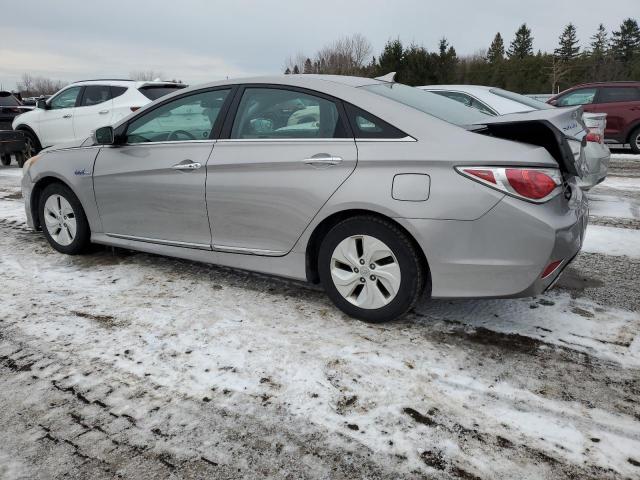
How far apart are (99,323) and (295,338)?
125cm

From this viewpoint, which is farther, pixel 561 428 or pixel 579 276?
pixel 579 276

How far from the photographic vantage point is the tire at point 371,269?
3.01 metres

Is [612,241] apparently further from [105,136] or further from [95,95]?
[95,95]

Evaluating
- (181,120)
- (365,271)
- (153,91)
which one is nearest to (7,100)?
(153,91)

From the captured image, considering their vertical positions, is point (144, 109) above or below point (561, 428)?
above

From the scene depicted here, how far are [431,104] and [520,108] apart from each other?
3555mm

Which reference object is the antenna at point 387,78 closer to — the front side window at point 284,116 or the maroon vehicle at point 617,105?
the front side window at point 284,116

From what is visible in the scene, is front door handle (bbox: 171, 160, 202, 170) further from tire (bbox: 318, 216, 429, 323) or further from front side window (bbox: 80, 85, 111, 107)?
front side window (bbox: 80, 85, 111, 107)

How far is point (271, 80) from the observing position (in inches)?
143

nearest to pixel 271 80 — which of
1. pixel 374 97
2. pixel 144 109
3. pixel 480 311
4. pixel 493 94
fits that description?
pixel 374 97

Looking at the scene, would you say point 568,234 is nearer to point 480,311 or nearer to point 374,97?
point 480,311

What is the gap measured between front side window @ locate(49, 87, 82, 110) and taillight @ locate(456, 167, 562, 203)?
10.4m

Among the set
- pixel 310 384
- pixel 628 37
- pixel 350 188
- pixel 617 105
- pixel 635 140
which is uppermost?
pixel 628 37

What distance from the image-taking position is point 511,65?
5159 centimetres
